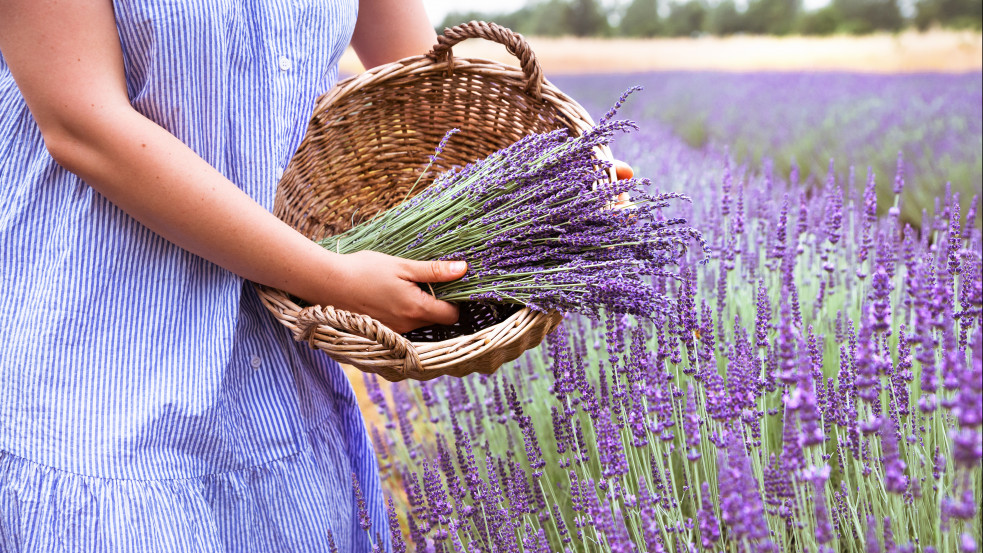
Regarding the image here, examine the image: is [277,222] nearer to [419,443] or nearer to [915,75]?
[419,443]

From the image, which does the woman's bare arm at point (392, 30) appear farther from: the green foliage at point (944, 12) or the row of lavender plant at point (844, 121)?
the green foliage at point (944, 12)

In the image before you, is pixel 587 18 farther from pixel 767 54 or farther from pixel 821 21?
pixel 767 54

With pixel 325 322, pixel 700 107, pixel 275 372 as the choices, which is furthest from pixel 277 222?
pixel 700 107

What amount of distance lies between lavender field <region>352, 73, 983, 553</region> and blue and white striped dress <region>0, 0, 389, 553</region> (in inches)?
14.2

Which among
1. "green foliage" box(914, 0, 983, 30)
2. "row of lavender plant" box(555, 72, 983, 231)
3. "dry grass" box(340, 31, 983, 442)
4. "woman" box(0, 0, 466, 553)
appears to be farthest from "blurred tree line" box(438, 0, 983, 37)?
"woman" box(0, 0, 466, 553)

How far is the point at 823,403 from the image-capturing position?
1283 millimetres

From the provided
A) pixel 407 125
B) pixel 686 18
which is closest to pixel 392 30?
pixel 407 125

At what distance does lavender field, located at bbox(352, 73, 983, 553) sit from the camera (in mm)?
889

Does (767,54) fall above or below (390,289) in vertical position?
below

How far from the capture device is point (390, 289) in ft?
3.86

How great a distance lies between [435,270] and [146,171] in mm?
443

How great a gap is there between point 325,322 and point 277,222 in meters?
0.16

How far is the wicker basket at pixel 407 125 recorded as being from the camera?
1.50 metres

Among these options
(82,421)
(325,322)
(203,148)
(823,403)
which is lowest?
(823,403)
